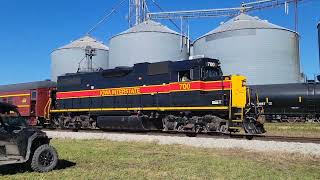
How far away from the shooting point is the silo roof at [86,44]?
60.2 metres

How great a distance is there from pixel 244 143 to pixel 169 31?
38145 mm

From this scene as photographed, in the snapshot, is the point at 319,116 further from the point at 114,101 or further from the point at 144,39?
the point at 144,39

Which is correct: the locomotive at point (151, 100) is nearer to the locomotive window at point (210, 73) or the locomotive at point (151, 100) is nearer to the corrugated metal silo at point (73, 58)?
the locomotive window at point (210, 73)

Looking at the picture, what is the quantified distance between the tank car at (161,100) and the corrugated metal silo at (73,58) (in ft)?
102

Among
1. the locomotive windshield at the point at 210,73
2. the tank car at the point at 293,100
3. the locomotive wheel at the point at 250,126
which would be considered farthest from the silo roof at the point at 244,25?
the locomotive wheel at the point at 250,126

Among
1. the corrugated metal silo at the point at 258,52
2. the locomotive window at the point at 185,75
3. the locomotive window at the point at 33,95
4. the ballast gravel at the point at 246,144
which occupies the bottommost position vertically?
the ballast gravel at the point at 246,144

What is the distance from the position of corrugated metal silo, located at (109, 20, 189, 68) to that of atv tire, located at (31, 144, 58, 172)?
39.7 meters

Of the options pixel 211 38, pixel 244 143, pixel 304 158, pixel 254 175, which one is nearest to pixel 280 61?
pixel 211 38

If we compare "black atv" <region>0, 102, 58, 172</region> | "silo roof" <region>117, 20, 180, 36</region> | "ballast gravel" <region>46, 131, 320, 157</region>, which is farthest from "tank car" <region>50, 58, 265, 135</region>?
"silo roof" <region>117, 20, 180, 36</region>

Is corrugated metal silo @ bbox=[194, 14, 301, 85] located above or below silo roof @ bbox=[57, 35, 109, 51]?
below

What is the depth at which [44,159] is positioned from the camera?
988 cm

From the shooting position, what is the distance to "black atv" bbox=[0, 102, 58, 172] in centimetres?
940

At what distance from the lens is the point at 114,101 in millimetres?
24453

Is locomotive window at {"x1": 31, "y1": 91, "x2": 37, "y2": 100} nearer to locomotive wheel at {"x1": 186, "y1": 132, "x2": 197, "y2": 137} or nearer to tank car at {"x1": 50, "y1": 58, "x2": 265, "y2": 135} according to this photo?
tank car at {"x1": 50, "y1": 58, "x2": 265, "y2": 135}
